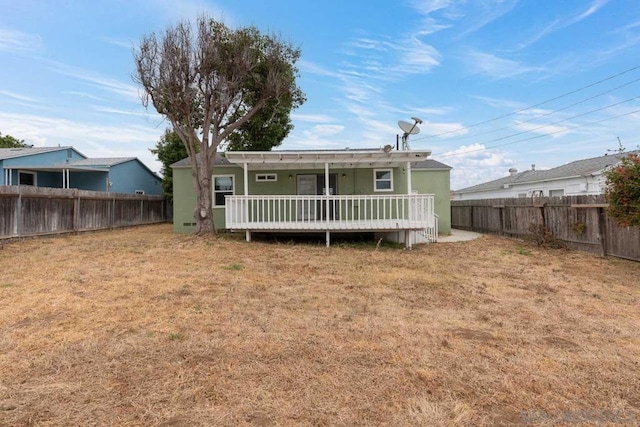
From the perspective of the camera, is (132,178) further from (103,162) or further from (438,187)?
(438,187)

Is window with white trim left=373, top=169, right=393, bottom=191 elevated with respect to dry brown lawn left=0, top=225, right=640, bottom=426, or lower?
elevated

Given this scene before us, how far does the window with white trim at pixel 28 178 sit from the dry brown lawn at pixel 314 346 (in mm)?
16263

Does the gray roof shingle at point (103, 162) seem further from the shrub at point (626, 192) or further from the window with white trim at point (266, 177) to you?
the shrub at point (626, 192)

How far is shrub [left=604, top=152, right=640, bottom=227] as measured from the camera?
7707 millimetres

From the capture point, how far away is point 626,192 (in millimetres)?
7867

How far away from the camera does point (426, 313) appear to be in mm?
4930

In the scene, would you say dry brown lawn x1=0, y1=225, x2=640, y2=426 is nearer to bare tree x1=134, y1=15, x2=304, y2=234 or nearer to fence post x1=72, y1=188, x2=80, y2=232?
bare tree x1=134, y1=15, x2=304, y2=234

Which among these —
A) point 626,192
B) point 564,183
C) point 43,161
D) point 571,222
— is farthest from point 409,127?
point 43,161

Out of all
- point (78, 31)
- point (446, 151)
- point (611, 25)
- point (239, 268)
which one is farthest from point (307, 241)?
point (446, 151)

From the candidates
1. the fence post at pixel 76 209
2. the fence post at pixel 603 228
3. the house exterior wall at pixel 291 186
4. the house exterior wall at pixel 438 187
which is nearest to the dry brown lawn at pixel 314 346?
the fence post at pixel 603 228

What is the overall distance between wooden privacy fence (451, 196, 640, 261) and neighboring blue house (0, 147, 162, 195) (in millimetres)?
19895

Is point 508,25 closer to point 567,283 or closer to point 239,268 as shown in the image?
point 567,283

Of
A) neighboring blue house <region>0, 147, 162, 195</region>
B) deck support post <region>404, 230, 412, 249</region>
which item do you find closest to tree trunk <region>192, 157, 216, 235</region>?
deck support post <region>404, 230, 412, 249</region>

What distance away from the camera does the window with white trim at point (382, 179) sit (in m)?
13.5
